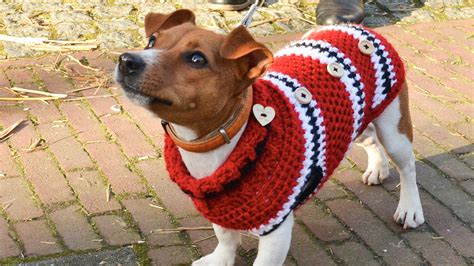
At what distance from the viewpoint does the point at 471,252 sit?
378cm

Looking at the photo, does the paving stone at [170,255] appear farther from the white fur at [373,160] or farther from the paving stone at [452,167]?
the paving stone at [452,167]

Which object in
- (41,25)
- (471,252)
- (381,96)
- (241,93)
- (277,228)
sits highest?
(241,93)

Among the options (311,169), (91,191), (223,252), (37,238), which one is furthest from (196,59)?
(91,191)

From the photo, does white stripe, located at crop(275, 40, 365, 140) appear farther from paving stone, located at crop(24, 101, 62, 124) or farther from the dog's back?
paving stone, located at crop(24, 101, 62, 124)

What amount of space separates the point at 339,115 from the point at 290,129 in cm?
32

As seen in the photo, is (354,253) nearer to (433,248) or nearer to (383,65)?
(433,248)

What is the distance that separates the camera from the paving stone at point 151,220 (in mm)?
3734

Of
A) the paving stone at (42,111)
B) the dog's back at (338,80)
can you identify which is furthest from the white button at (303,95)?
the paving stone at (42,111)

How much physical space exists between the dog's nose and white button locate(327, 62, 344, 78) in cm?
106

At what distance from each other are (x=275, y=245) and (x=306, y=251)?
59 cm

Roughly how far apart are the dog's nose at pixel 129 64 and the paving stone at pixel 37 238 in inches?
54.3

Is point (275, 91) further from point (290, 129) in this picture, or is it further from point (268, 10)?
point (268, 10)

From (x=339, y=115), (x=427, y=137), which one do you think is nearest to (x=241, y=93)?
(x=339, y=115)

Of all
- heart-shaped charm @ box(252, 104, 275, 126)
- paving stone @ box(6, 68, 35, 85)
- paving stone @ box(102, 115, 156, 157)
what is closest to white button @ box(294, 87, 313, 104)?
heart-shaped charm @ box(252, 104, 275, 126)
